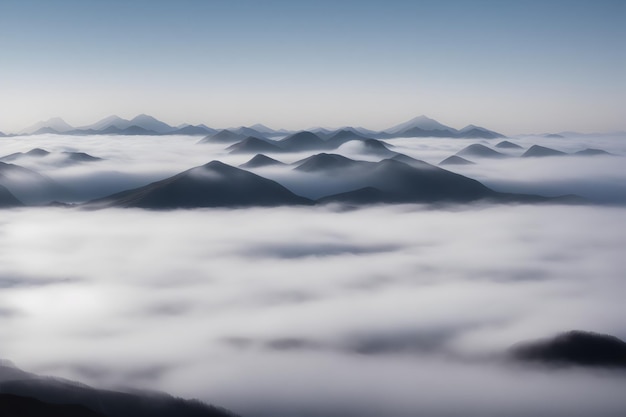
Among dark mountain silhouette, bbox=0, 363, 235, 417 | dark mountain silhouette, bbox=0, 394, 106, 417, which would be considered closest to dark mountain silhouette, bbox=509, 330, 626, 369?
dark mountain silhouette, bbox=0, 363, 235, 417

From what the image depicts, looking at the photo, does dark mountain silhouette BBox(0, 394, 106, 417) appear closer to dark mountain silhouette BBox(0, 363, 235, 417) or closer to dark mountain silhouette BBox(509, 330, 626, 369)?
dark mountain silhouette BBox(0, 363, 235, 417)

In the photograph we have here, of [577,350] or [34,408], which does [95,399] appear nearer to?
[34,408]

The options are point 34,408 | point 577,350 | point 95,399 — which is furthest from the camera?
point 577,350

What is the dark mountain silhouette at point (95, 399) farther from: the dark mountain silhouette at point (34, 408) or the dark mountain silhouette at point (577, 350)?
the dark mountain silhouette at point (577, 350)

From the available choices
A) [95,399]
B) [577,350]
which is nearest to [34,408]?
[95,399]

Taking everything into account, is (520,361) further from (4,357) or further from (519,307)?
(4,357)

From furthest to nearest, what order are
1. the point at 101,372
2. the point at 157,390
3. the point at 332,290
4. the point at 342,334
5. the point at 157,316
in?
the point at 332,290, the point at 157,316, the point at 342,334, the point at 101,372, the point at 157,390

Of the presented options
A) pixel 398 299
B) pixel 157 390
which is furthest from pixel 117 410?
pixel 398 299
